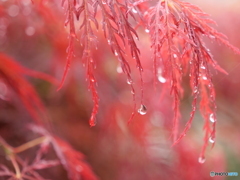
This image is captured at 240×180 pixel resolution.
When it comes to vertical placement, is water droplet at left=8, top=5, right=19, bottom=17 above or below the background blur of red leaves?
above

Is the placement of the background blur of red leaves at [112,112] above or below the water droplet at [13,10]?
below

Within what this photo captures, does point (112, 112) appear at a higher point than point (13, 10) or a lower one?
lower

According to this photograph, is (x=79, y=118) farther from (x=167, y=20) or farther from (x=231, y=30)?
(x=167, y=20)

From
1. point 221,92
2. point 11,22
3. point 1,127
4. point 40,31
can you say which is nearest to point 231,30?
point 221,92
